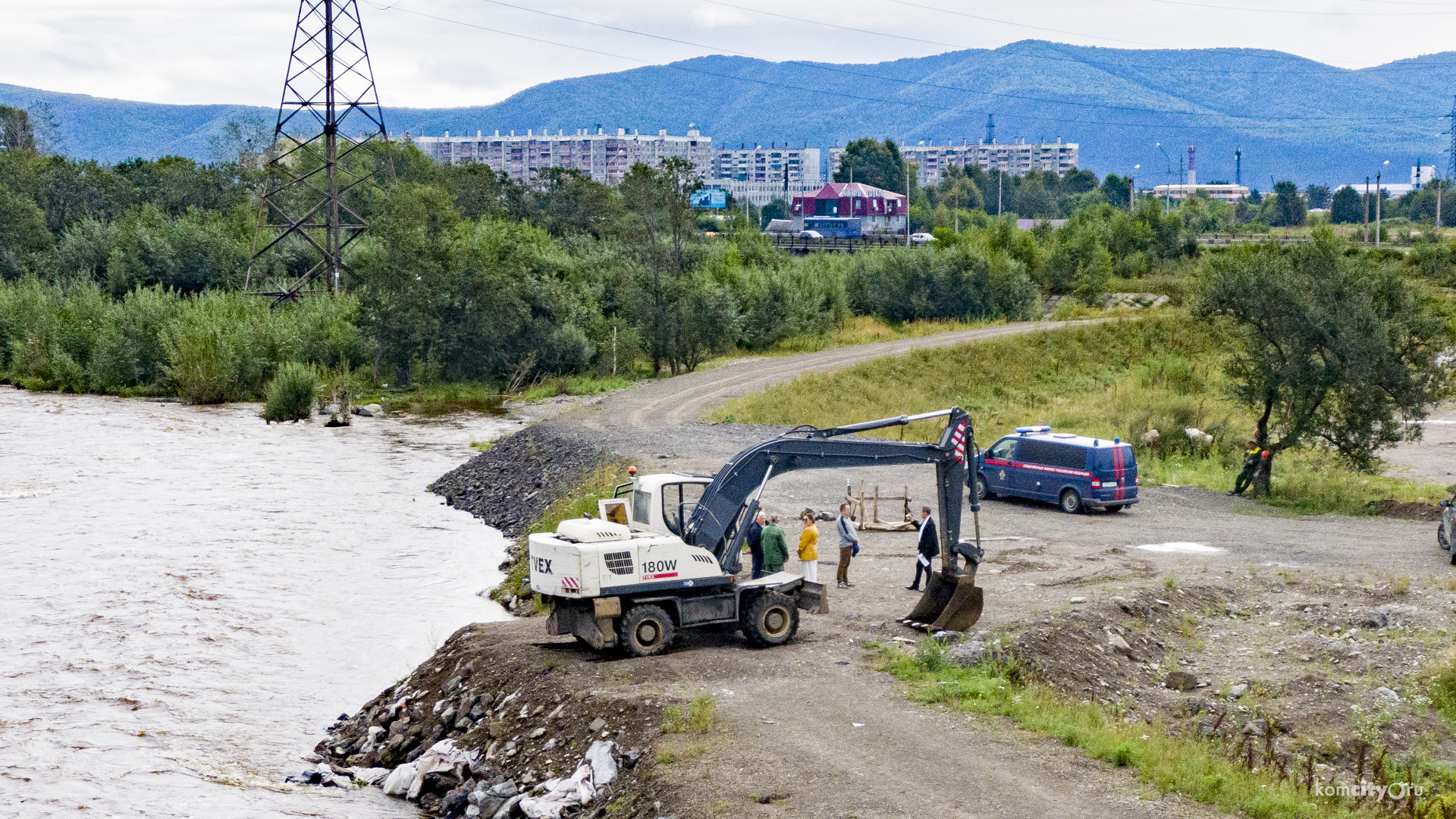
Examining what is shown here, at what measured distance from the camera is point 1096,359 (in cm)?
6725

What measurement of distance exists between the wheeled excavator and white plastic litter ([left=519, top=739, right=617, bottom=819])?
119 inches

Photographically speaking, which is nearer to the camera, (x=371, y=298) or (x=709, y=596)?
(x=709, y=596)

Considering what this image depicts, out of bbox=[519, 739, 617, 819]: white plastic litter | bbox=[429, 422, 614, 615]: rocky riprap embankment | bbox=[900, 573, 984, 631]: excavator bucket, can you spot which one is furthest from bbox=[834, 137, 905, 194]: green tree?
bbox=[519, 739, 617, 819]: white plastic litter

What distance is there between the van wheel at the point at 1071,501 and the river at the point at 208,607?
14.0 m

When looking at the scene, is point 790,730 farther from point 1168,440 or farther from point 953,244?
point 953,244

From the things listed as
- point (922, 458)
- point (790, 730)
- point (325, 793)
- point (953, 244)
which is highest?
point (953, 244)

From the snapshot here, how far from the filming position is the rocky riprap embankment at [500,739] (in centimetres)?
1484

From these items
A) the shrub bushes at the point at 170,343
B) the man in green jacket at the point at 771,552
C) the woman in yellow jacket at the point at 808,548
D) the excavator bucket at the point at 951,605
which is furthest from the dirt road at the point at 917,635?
the shrub bushes at the point at 170,343

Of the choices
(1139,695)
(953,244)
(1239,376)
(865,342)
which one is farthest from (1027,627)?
(953,244)

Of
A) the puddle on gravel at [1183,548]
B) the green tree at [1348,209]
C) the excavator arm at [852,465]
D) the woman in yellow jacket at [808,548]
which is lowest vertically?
the puddle on gravel at [1183,548]

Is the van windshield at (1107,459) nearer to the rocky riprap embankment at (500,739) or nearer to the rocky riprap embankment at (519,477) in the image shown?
the rocky riprap embankment at (519,477)

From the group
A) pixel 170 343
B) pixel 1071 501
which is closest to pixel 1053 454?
pixel 1071 501

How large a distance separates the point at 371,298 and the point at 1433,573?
1863 inches

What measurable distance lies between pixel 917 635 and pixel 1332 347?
20556mm
